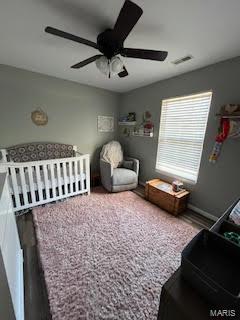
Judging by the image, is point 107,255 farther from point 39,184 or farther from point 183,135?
point 183,135

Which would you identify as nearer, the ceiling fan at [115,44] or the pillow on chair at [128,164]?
the ceiling fan at [115,44]

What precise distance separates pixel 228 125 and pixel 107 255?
7.40ft

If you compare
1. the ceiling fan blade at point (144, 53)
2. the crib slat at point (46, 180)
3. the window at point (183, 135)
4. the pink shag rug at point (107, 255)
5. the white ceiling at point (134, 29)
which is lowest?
the pink shag rug at point (107, 255)

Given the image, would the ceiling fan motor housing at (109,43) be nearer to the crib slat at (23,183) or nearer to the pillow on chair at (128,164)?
the crib slat at (23,183)

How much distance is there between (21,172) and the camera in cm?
224

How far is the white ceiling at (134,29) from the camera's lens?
4.07ft

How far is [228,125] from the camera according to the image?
204 cm

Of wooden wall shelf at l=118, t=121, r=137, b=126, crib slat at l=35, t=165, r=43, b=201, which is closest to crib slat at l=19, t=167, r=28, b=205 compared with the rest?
crib slat at l=35, t=165, r=43, b=201

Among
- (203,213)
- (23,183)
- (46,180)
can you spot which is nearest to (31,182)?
(23,183)

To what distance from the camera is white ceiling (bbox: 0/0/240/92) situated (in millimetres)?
1239

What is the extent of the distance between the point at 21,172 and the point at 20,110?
132 cm

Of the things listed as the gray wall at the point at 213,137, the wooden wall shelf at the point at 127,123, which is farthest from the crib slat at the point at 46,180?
the gray wall at the point at 213,137

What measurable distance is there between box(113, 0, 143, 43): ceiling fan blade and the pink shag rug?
2184 mm

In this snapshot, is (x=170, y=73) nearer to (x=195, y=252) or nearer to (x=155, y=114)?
(x=155, y=114)
